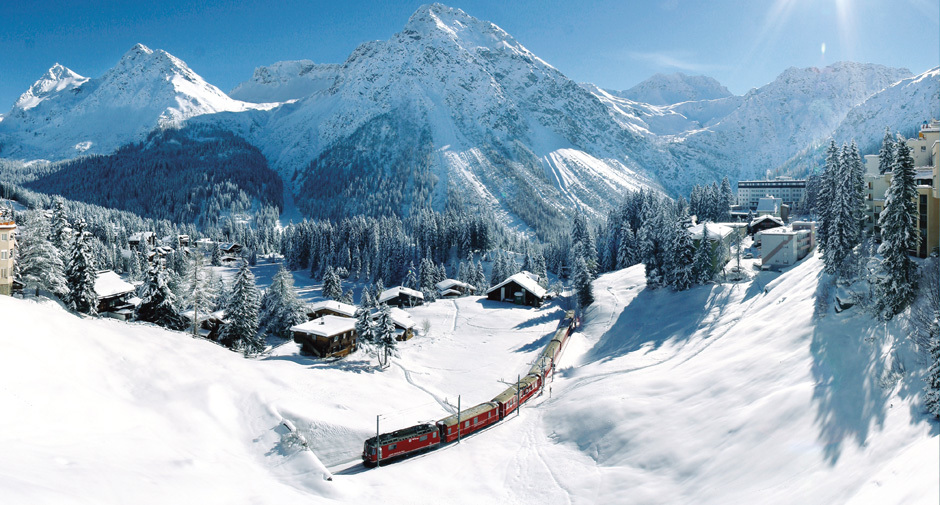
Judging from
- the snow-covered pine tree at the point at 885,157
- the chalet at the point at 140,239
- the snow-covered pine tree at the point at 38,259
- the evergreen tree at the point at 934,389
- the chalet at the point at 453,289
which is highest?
the snow-covered pine tree at the point at 885,157

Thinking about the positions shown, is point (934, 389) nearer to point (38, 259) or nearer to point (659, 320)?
point (659, 320)

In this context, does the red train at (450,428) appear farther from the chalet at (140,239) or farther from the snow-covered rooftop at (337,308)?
the chalet at (140,239)

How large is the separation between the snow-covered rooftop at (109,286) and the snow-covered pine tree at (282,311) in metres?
15.9

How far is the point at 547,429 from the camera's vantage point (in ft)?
108

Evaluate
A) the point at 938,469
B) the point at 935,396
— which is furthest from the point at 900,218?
the point at 938,469

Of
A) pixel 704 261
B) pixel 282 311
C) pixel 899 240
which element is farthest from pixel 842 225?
pixel 282 311

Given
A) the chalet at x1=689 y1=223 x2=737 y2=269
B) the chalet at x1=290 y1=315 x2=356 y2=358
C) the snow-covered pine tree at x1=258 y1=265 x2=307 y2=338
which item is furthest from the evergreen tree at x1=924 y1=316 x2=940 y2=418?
the snow-covered pine tree at x1=258 y1=265 x2=307 y2=338

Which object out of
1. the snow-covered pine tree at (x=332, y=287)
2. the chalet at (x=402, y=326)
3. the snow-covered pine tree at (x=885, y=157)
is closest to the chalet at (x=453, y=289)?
the snow-covered pine tree at (x=332, y=287)

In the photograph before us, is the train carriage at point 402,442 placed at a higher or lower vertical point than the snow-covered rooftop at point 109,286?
lower

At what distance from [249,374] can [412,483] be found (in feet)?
54.4

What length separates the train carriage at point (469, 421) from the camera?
32.1m

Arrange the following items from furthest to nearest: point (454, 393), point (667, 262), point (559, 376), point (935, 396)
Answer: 1. point (667, 262)
2. point (559, 376)
3. point (454, 393)
4. point (935, 396)

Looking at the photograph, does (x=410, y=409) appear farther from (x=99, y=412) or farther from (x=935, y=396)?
(x=935, y=396)

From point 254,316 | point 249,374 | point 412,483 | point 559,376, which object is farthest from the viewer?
point 254,316
